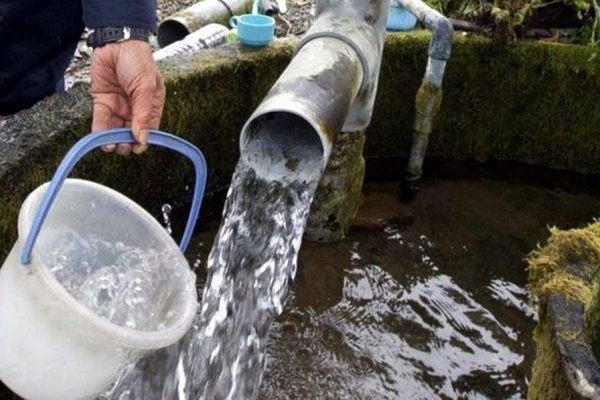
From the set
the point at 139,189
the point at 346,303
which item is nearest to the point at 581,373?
the point at 346,303

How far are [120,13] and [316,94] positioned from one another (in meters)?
0.63

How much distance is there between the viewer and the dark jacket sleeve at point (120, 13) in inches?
80.6

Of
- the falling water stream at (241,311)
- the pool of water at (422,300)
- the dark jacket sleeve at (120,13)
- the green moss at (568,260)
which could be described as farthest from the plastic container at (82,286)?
the pool of water at (422,300)

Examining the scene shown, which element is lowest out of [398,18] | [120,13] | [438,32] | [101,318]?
[398,18]

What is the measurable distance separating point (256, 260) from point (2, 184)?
3.04 ft

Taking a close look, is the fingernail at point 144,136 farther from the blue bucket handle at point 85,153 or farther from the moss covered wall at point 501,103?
the moss covered wall at point 501,103

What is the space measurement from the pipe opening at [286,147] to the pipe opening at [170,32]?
7.10 feet

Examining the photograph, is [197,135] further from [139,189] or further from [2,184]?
[2,184]

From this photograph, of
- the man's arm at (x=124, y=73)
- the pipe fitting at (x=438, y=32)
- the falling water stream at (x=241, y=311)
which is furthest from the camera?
the pipe fitting at (x=438, y=32)

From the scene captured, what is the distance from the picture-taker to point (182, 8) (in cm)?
539

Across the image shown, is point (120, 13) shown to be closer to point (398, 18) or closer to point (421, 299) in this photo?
point (421, 299)

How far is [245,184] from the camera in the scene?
2.72 metres

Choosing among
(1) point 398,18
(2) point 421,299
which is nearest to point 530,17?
(1) point 398,18

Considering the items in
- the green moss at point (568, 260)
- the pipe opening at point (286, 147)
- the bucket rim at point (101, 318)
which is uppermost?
the bucket rim at point (101, 318)
